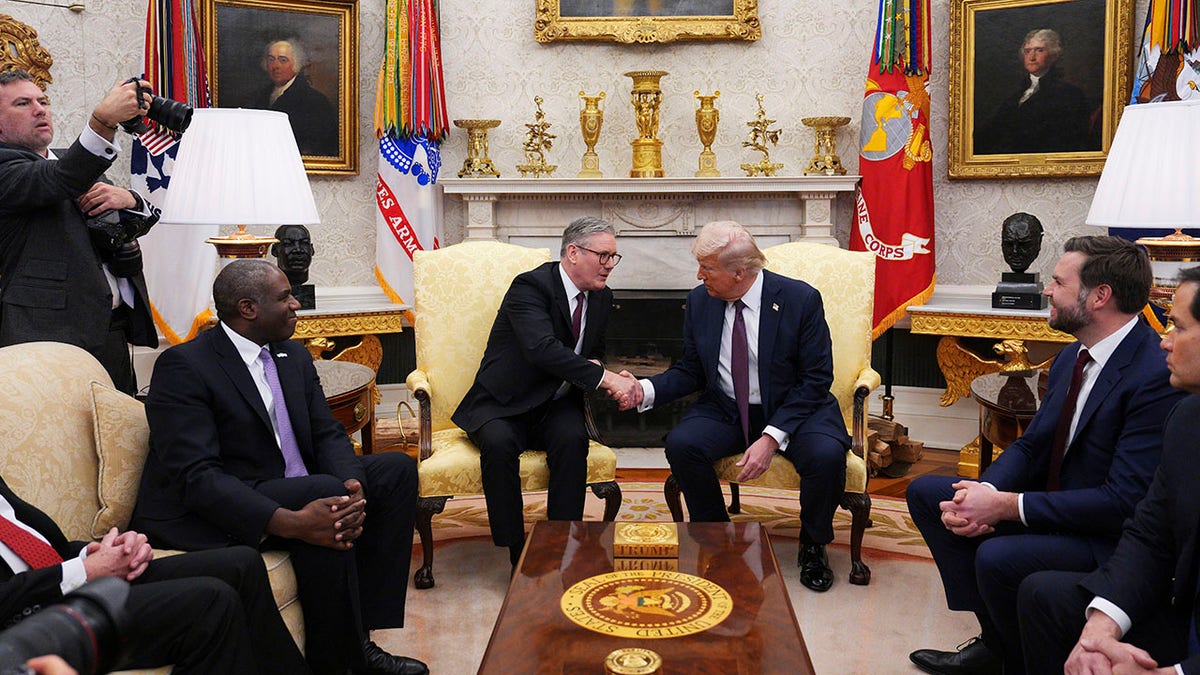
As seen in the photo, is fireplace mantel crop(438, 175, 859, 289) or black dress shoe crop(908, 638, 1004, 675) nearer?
black dress shoe crop(908, 638, 1004, 675)

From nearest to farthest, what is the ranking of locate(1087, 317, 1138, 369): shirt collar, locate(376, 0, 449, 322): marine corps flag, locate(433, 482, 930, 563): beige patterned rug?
locate(1087, 317, 1138, 369): shirt collar < locate(433, 482, 930, 563): beige patterned rug < locate(376, 0, 449, 322): marine corps flag

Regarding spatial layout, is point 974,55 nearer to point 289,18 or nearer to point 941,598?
point 941,598

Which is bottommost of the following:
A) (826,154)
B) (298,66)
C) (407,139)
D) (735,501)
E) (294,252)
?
(735,501)

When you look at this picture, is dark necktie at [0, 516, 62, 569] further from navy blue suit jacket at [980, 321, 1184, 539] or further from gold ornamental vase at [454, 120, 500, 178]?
gold ornamental vase at [454, 120, 500, 178]

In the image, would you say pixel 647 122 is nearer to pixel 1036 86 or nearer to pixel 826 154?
pixel 826 154

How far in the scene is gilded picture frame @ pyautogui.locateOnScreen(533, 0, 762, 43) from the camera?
20.7 feet

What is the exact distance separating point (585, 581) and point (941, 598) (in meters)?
1.80

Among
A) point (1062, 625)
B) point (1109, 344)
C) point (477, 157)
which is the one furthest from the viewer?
point (477, 157)

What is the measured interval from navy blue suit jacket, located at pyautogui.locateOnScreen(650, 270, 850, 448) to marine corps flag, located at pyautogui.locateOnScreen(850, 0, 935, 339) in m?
2.19

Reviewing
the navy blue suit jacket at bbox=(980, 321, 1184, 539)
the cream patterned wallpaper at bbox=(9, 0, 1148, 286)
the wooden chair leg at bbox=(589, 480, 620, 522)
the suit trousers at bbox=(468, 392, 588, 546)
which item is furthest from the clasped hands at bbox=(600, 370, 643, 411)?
the cream patterned wallpaper at bbox=(9, 0, 1148, 286)

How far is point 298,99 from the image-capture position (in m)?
6.14

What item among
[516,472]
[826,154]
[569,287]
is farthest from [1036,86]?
[516,472]

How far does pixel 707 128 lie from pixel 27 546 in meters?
4.67

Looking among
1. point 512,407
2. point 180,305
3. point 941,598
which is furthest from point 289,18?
point 941,598
